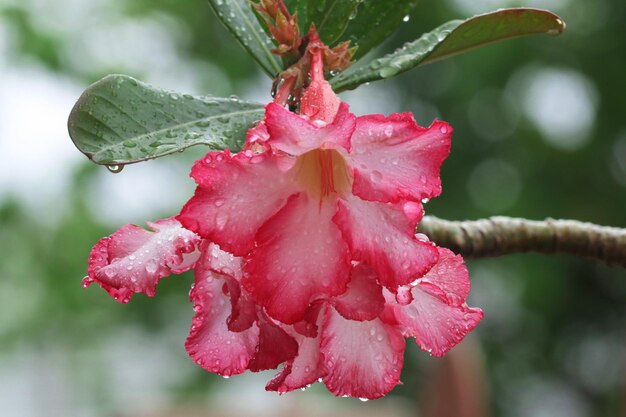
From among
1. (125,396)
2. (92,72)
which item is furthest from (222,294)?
(125,396)

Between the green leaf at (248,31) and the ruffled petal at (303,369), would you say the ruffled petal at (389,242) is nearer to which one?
the ruffled petal at (303,369)

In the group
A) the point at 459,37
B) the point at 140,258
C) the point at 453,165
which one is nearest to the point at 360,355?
the point at 140,258

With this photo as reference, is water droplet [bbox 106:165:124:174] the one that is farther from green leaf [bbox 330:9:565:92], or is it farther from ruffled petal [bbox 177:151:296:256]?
green leaf [bbox 330:9:565:92]

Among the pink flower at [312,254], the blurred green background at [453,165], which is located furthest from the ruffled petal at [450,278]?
the blurred green background at [453,165]

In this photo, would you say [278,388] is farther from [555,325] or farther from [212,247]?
[555,325]

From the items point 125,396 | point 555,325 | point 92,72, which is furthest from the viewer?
point 125,396

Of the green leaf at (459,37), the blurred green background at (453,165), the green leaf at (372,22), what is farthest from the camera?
the blurred green background at (453,165)
